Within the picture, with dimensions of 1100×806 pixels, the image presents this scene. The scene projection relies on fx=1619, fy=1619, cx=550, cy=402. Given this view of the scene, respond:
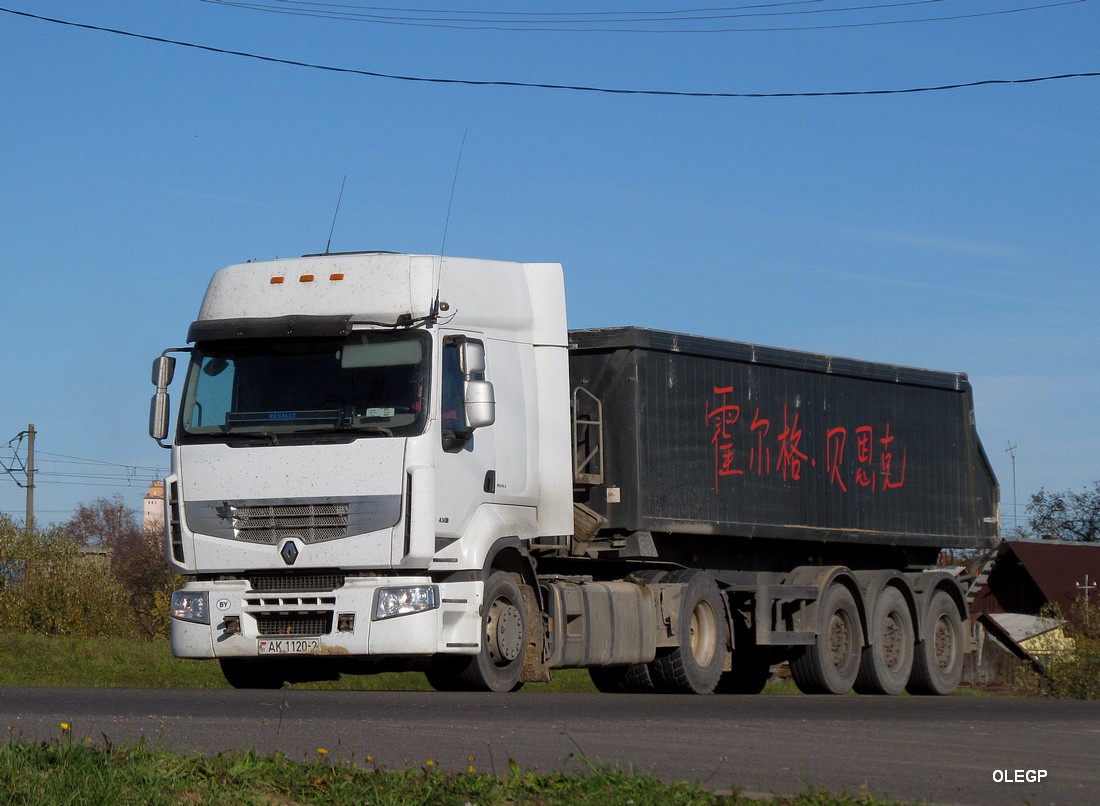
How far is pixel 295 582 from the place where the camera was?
1297cm

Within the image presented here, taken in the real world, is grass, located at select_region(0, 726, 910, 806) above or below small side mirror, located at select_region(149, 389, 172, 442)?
below

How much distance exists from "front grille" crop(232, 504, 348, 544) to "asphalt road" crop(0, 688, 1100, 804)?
128 cm

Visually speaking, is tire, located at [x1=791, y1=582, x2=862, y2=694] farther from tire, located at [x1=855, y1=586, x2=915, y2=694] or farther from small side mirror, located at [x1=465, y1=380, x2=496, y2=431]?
small side mirror, located at [x1=465, y1=380, x2=496, y2=431]

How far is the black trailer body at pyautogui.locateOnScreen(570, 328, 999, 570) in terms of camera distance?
15.4 meters

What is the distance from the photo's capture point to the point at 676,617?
15789 millimetres

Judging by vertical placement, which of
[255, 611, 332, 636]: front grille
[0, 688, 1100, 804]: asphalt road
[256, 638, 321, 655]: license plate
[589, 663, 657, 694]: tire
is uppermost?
[255, 611, 332, 636]: front grille

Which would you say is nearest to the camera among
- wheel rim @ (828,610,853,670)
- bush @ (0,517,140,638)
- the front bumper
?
the front bumper

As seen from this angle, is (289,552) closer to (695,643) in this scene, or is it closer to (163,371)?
(163,371)

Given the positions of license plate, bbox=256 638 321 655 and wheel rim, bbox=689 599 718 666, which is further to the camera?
wheel rim, bbox=689 599 718 666

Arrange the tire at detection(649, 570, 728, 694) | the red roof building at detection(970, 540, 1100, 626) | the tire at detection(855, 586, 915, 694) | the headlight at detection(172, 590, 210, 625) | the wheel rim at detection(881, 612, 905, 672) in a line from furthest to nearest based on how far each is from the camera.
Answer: the red roof building at detection(970, 540, 1100, 626)
the wheel rim at detection(881, 612, 905, 672)
the tire at detection(855, 586, 915, 694)
the tire at detection(649, 570, 728, 694)
the headlight at detection(172, 590, 210, 625)

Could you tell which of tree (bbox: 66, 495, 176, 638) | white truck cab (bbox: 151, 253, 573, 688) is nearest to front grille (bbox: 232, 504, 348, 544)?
white truck cab (bbox: 151, 253, 573, 688)

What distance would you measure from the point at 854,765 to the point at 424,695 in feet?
18.4

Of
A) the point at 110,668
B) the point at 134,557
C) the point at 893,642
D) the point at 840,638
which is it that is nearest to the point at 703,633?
the point at 840,638

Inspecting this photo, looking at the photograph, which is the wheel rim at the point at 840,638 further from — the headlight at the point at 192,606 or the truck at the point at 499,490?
the headlight at the point at 192,606
